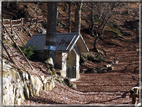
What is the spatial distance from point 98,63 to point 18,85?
689 inches

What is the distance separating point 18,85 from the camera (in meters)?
7.48

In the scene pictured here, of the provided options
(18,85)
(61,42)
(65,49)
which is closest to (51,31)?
(65,49)

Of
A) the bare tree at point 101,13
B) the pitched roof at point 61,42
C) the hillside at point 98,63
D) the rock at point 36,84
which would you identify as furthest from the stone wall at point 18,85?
the bare tree at point 101,13

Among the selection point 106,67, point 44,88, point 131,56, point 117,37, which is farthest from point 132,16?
point 44,88

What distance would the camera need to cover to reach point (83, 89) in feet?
43.1

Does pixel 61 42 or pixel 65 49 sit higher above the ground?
pixel 61 42

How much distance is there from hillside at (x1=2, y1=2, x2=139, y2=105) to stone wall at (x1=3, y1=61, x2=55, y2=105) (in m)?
0.32

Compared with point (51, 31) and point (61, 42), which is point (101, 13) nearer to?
point (61, 42)

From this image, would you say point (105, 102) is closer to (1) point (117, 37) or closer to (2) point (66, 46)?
(2) point (66, 46)

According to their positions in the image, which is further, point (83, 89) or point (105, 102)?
point (83, 89)

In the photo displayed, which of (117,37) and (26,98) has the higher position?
(117,37)

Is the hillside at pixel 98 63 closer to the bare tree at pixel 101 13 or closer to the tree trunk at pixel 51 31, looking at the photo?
the tree trunk at pixel 51 31

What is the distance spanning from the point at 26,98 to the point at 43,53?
20.1ft

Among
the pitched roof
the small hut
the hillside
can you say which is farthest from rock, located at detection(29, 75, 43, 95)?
the pitched roof
